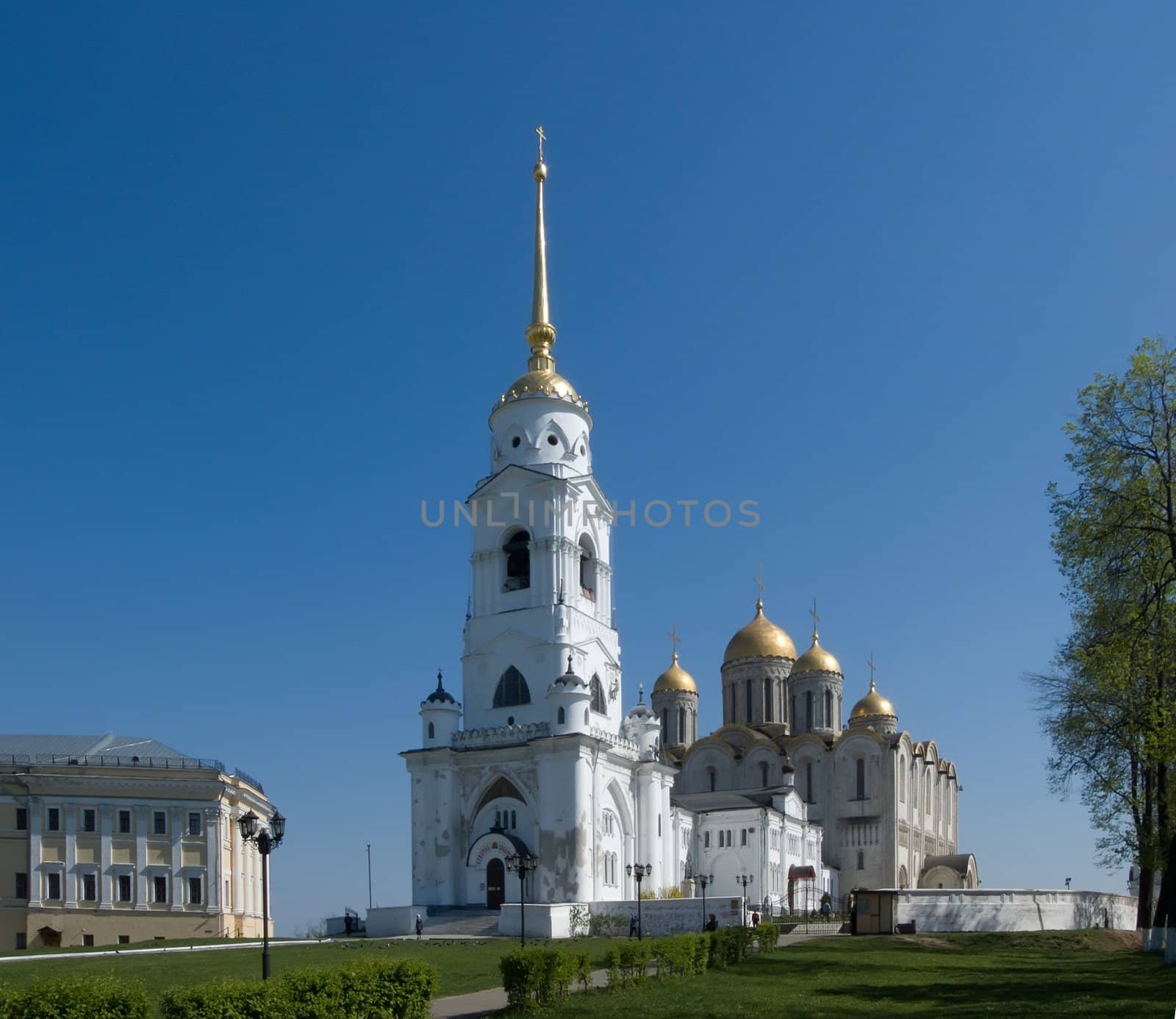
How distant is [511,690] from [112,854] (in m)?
16.0

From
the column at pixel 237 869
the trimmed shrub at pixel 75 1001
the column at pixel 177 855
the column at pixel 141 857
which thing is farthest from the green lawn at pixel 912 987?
the column at pixel 141 857

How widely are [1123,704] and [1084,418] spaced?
5774 millimetres

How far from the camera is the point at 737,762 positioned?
67438mm

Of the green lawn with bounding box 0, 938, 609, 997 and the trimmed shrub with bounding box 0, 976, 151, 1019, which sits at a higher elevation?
the trimmed shrub with bounding box 0, 976, 151, 1019

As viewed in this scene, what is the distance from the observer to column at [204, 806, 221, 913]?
48.2 m

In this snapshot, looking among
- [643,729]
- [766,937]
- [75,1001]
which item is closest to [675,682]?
[643,729]

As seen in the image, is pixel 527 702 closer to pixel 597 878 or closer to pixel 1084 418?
pixel 597 878

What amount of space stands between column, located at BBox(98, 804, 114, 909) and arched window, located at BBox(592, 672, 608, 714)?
18.3m

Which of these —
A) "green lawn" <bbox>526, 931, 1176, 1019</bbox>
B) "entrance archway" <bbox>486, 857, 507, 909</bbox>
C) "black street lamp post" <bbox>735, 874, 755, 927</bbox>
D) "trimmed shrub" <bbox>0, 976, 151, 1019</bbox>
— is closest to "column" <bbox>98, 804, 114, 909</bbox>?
"entrance archway" <bbox>486, 857, 507, 909</bbox>

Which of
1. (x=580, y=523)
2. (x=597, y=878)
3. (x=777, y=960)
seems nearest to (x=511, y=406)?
(x=580, y=523)

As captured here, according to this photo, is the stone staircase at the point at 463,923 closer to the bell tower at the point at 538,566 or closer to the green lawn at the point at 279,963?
the green lawn at the point at 279,963

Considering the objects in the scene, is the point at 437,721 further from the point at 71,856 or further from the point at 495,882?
the point at 71,856

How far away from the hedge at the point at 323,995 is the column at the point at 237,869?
36272 millimetres

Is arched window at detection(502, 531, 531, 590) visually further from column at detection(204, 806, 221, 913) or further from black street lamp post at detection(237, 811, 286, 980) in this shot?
black street lamp post at detection(237, 811, 286, 980)
